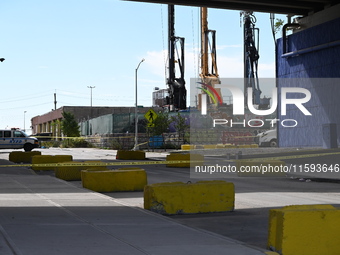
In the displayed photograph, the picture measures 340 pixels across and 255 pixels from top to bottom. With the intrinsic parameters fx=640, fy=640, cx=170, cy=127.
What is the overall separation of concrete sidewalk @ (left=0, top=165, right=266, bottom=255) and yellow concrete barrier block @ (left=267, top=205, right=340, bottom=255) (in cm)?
34

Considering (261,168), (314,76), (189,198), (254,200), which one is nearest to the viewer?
(189,198)

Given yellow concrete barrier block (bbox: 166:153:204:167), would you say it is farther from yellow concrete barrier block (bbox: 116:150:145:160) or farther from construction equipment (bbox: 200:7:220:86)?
construction equipment (bbox: 200:7:220:86)

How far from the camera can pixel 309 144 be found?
35.2m

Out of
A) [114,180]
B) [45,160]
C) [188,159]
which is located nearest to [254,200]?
[114,180]

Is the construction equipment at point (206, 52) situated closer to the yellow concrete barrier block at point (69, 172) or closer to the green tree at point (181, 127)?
the green tree at point (181, 127)

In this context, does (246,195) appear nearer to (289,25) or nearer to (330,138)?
(330,138)

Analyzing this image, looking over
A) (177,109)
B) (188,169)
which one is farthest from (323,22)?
(177,109)

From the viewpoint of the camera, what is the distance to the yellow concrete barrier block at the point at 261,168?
85.1ft

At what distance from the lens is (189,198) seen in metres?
13.4

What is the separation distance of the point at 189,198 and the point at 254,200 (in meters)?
3.48

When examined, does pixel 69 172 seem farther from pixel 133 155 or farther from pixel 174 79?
pixel 174 79

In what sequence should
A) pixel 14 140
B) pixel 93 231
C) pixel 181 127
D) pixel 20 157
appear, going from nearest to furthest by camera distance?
pixel 93 231, pixel 20 157, pixel 14 140, pixel 181 127

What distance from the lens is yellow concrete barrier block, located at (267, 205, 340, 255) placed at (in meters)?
8.33

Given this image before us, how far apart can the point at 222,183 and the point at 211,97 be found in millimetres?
78085
